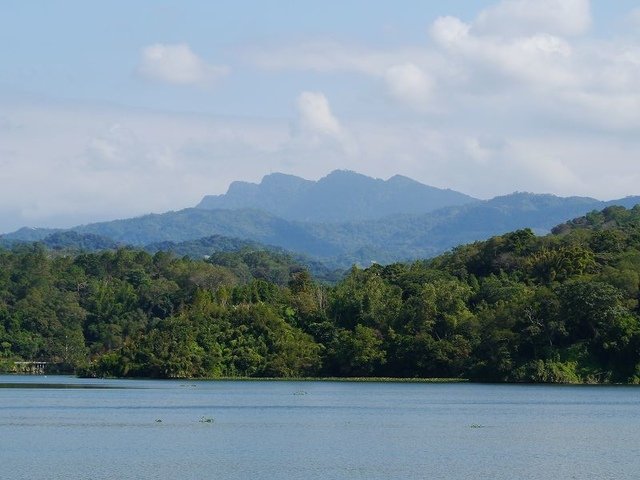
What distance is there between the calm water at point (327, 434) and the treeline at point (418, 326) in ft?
22.5

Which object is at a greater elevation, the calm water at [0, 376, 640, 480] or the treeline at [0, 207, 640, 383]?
the treeline at [0, 207, 640, 383]

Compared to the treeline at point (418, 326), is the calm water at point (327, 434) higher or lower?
lower

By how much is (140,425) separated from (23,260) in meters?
115

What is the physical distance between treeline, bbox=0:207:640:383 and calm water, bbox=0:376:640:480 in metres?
6.86

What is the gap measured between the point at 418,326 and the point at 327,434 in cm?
4929

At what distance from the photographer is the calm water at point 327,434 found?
39.5 m

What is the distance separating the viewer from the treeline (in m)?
89.3

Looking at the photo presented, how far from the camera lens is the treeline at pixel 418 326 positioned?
293 feet

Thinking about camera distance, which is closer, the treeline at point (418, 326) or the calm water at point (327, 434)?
the calm water at point (327, 434)

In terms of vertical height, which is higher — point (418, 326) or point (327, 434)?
point (418, 326)

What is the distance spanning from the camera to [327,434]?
51531 millimetres

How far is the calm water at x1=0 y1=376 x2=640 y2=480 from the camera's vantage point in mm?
39500

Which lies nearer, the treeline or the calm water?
the calm water

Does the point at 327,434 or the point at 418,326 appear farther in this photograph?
the point at 418,326
